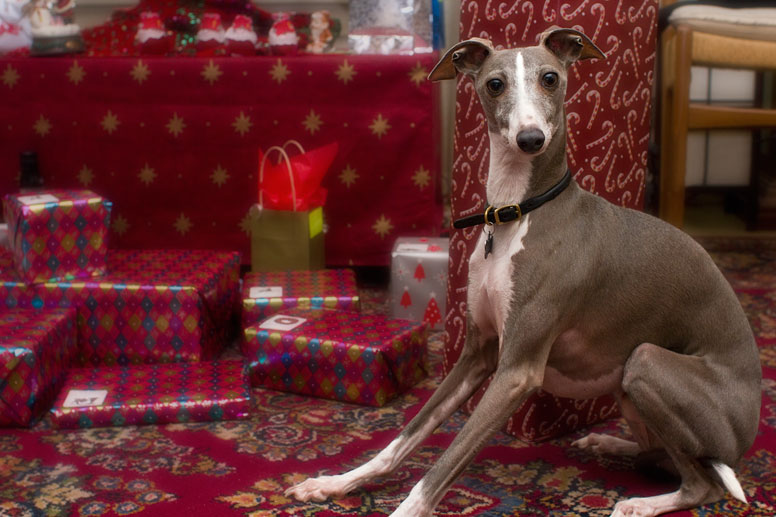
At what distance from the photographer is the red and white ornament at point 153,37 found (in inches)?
105

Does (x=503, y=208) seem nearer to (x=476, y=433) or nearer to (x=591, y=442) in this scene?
(x=476, y=433)

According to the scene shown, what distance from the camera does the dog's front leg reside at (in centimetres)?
139

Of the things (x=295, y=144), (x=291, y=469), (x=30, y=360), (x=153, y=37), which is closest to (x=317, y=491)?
(x=291, y=469)

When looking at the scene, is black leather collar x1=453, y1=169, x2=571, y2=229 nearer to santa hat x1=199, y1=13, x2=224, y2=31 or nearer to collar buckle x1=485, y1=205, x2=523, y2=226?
collar buckle x1=485, y1=205, x2=523, y2=226

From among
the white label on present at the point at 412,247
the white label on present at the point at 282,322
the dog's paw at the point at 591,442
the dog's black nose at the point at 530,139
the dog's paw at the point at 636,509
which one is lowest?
the dog's paw at the point at 591,442

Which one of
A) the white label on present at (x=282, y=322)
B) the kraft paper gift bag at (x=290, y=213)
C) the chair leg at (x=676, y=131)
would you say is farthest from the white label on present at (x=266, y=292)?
the chair leg at (x=676, y=131)

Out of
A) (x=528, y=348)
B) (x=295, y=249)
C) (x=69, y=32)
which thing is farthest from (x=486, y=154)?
(x=69, y=32)

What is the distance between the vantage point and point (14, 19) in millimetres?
2703

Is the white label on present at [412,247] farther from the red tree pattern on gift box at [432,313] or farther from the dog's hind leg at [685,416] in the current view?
the dog's hind leg at [685,416]

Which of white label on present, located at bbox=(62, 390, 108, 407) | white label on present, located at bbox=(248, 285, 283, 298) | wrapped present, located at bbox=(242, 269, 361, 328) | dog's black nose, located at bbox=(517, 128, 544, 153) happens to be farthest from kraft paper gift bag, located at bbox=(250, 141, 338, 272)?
dog's black nose, located at bbox=(517, 128, 544, 153)

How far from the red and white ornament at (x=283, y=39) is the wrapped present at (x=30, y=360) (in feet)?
3.33

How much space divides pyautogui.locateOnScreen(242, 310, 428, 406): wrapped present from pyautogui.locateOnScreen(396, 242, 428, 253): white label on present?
359 millimetres

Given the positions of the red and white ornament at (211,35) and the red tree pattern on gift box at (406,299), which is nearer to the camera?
the red tree pattern on gift box at (406,299)

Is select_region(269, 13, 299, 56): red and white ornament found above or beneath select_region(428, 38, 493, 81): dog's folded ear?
above
